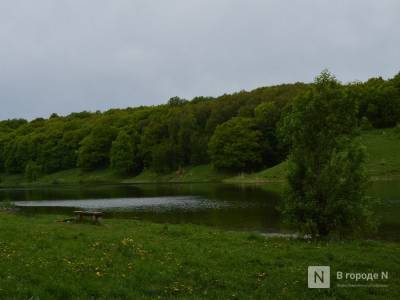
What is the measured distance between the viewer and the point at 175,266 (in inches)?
687

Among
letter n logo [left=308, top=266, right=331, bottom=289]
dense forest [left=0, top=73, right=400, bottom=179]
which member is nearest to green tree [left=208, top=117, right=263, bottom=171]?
dense forest [left=0, top=73, right=400, bottom=179]

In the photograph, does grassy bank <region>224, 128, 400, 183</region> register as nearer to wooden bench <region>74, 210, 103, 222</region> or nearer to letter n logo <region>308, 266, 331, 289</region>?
wooden bench <region>74, 210, 103, 222</region>

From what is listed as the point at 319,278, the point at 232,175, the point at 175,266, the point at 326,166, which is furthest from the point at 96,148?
the point at 319,278

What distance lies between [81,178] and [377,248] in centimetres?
15071

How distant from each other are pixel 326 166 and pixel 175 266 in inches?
480

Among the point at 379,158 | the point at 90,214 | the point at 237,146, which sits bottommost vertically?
the point at 90,214

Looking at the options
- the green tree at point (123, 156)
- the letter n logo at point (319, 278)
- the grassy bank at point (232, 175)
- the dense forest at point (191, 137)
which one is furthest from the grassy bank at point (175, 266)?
the green tree at point (123, 156)

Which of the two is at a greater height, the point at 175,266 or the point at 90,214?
the point at 90,214

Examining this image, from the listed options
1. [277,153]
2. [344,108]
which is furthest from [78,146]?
[344,108]

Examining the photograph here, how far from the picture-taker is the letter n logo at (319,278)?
14719 mm

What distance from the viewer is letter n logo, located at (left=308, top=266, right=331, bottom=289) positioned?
579 inches

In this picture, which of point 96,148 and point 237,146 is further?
point 96,148

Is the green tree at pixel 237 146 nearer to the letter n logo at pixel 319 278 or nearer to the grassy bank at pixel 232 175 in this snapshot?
the grassy bank at pixel 232 175

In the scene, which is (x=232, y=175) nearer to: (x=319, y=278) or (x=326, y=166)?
(x=326, y=166)
